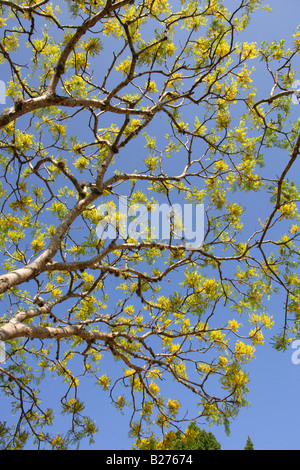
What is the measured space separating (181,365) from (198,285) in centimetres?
165

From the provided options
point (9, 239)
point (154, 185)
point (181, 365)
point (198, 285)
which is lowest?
point (181, 365)

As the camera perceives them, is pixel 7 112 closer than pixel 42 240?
Yes

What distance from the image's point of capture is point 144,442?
4188 mm

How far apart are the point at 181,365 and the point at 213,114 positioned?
3.66 meters

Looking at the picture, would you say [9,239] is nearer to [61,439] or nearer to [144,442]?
[61,439]

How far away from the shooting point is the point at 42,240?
4465 millimetres

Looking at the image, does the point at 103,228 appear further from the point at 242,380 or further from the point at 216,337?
the point at 242,380

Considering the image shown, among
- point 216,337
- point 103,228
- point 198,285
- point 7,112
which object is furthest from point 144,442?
point 7,112

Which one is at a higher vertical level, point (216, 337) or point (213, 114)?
point (213, 114)
